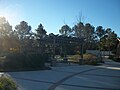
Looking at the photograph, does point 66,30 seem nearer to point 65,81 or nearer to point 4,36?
point 4,36

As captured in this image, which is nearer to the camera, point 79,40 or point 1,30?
point 79,40

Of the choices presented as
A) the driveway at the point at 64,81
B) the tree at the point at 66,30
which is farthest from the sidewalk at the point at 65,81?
the tree at the point at 66,30

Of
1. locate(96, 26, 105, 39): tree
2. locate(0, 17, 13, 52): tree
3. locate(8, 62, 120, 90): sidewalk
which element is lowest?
locate(8, 62, 120, 90): sidewalk

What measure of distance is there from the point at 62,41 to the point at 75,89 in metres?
23.4

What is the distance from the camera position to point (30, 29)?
8069cm

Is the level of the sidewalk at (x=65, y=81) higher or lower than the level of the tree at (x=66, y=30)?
lower

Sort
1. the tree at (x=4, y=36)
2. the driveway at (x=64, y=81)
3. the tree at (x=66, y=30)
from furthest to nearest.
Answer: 1. the tree at (x=66, y=30)
2. the tree at (x=4, y=36)
3. the driveway at (x=64, y=81)

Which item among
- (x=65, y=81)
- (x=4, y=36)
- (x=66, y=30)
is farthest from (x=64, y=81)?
(x=66, y=30)

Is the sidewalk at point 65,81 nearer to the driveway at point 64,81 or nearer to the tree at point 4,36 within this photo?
the driveway at point 64,81

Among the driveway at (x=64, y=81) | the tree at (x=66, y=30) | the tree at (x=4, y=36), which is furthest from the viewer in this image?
the tree at (x=66, y=30)

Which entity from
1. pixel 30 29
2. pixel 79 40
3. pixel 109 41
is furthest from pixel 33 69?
pixel 30 29

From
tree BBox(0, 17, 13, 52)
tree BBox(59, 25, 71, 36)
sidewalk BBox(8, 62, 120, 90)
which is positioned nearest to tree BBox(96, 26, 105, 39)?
tree BBox(59, 25, 71, 36)

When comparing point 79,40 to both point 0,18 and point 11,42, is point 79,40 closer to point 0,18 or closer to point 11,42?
point 11,42

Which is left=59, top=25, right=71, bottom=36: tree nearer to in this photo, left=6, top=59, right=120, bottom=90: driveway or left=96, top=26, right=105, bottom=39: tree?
left=96, top=26, right=105, bottom=39: tree
